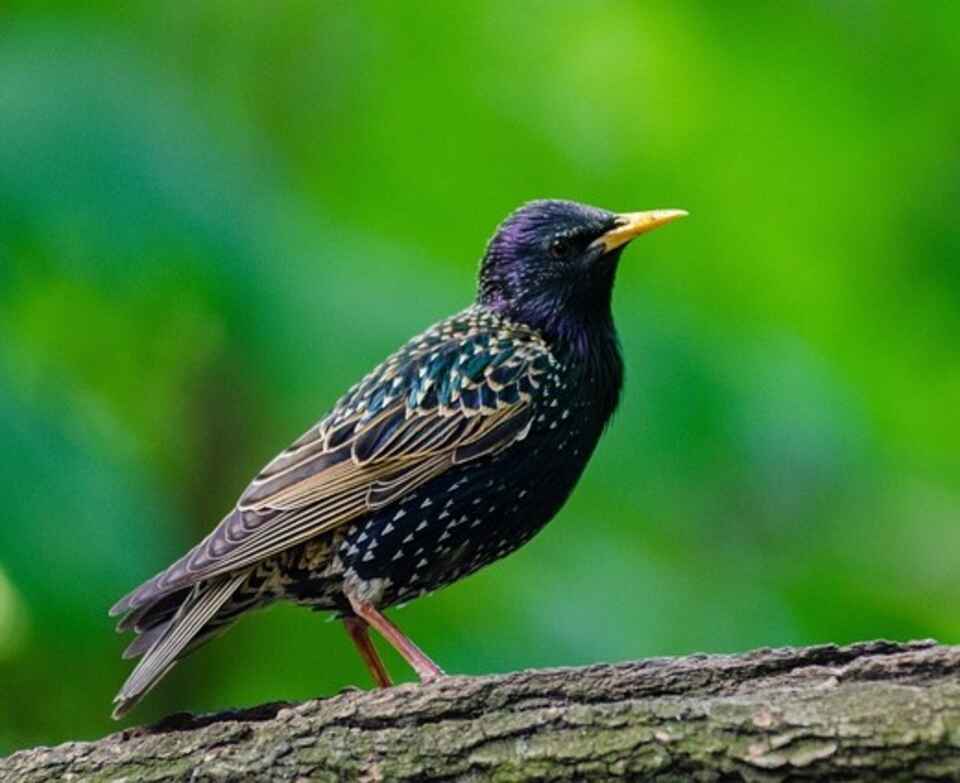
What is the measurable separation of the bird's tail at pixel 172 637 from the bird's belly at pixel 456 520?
353 millimetres

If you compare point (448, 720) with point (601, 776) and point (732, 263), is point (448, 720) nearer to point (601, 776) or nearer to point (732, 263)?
point (601, 776)

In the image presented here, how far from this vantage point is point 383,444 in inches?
208

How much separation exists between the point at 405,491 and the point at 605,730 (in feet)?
4.87

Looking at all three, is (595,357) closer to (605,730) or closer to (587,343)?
(587,343)

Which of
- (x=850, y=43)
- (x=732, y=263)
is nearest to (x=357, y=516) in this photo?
(x=732, y=263)

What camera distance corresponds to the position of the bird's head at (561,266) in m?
5.62

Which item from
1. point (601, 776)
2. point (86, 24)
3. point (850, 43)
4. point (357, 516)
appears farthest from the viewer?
point (850, 43)

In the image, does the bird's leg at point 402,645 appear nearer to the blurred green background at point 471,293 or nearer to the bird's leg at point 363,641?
the bird's leg at point 363,641

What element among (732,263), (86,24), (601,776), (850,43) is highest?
(850,43)

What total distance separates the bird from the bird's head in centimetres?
4

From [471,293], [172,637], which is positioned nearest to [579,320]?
[471,293]

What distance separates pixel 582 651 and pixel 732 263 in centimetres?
162

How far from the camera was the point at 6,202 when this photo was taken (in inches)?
246

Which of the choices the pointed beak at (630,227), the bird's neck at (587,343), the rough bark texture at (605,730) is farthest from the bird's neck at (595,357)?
the rough bark texture at (605,730)
